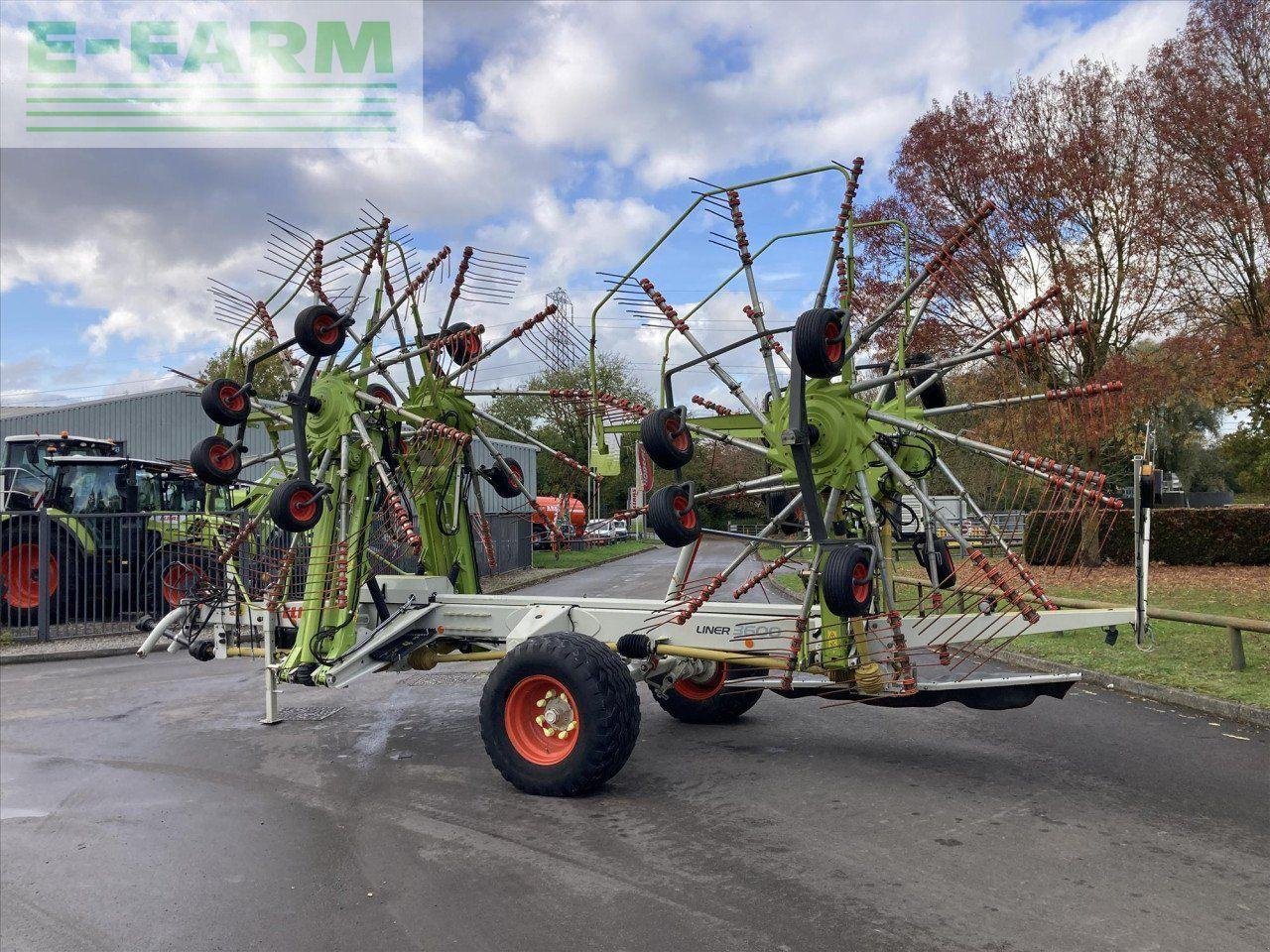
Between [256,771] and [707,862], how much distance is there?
3.71 metres

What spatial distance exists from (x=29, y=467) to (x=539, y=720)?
579 inches

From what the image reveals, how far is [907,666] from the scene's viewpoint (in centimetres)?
616

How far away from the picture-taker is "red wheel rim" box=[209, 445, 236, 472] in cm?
762

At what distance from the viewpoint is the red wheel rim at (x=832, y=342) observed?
5.75 meters

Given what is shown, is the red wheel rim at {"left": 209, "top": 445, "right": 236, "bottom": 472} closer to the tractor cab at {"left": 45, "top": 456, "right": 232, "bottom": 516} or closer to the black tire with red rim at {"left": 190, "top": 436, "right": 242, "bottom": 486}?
the black tire with red rim at {"left": 190, "top": 436, "right": 242, "bottom": 486}

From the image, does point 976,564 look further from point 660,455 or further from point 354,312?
Answer: point 354,312

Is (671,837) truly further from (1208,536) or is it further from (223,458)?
(1208,536)

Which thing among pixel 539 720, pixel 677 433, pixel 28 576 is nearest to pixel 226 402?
pixel 539 720

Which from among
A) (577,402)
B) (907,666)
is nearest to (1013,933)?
(907,666)

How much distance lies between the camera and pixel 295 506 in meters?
7.18

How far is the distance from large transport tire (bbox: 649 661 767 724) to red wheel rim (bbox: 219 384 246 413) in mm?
4032

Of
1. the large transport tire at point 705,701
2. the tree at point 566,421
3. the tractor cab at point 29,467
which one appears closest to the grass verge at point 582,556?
the tree at point 566,421

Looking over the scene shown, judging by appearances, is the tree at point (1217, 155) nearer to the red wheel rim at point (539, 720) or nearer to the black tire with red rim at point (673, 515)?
the black tire with red rim at point (673, 515)

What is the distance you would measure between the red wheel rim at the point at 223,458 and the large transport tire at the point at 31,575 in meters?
9.79
